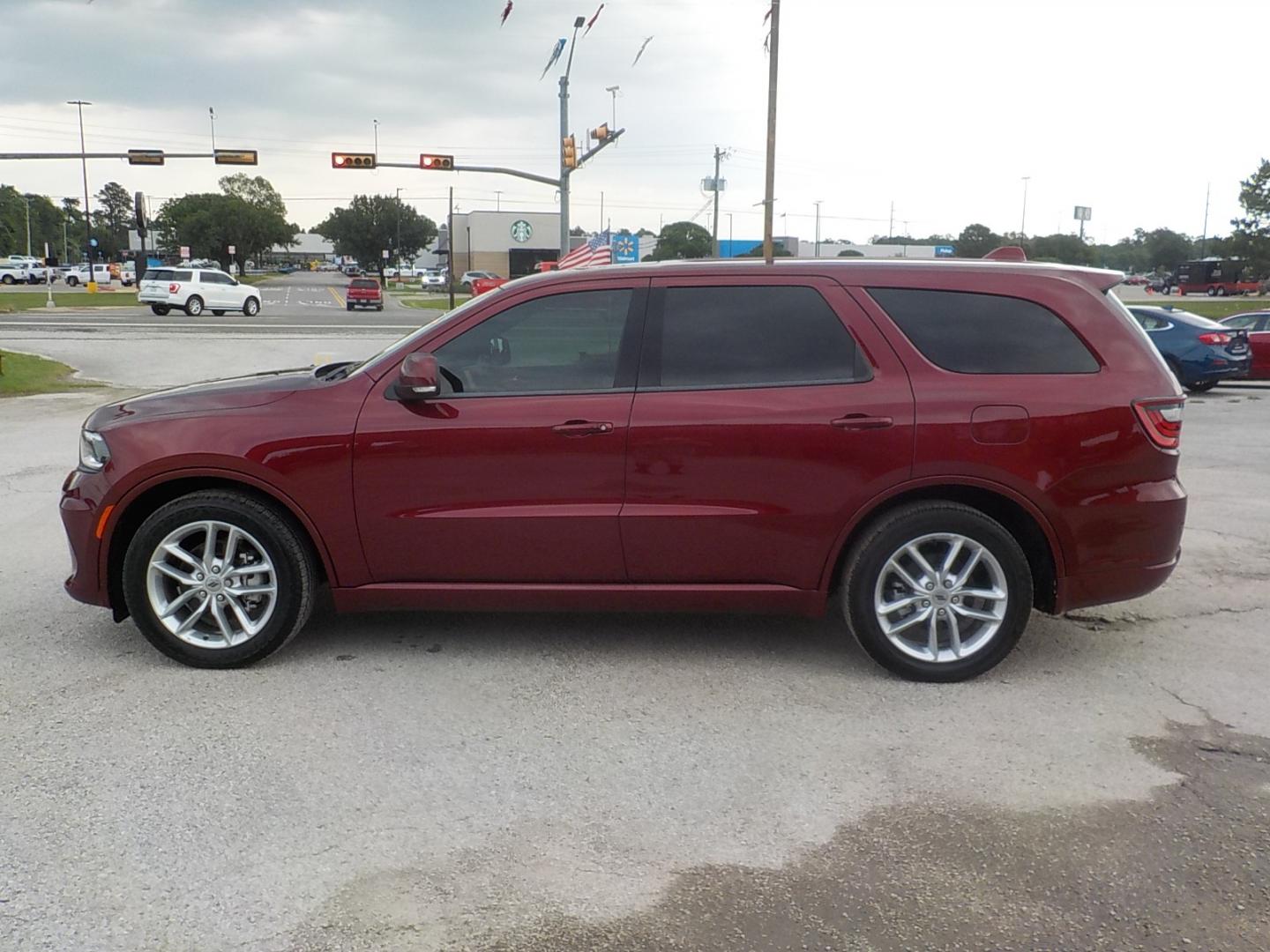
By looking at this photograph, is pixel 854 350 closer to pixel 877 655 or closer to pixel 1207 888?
pixel 877 655

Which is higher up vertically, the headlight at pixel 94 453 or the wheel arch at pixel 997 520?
the headlight at pixel 94 453

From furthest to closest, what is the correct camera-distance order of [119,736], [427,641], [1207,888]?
1. [427,641]
2. [119,736]
3. [1207,888]

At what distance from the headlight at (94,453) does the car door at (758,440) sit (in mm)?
2282

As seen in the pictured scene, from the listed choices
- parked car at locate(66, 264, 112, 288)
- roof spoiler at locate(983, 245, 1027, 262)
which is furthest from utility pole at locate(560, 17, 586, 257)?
parked car at locate(66, 264, 112, 288)

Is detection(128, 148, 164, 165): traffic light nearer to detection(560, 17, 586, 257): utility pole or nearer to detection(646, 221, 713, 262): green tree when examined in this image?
detection(560, 17, 586, 257): utility pole

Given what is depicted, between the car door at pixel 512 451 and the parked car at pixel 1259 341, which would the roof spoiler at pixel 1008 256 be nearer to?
the car door at pixel 512 451

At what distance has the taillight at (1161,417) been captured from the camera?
4613 millimetres

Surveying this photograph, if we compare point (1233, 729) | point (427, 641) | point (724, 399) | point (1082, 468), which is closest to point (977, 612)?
point (1082, 468)

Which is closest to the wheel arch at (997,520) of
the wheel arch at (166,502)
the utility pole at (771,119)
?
the wheel arch at (166,502)

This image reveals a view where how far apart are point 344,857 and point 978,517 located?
9.23 ft

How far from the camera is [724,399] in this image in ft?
15.2

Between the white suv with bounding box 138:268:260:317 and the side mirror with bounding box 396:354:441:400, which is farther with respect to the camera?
the white suv with bounding box 138:268:260:317

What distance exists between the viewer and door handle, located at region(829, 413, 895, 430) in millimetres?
4566

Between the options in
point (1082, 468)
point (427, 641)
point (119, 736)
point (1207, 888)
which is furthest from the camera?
point (427, 641)
